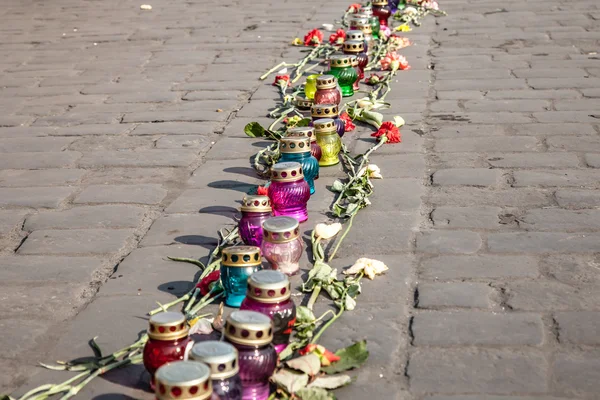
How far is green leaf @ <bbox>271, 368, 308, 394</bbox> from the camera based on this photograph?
2168mm

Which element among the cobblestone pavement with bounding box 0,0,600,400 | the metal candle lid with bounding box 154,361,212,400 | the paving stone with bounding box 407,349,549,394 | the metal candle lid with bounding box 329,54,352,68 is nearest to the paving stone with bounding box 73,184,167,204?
Result: the cobblestone pavement with bounding box 0,0,600,400

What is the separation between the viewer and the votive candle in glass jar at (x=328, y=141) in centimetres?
381

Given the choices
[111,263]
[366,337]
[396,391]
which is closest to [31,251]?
[111,263]

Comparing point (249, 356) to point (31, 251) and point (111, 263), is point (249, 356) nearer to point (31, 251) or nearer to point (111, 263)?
point (111, 263)

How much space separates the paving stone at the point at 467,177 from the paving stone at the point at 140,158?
3.83ft

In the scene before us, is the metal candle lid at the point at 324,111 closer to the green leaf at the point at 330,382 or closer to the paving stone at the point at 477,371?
the paving stone at the point at 477,371

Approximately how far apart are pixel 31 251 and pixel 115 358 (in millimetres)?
984

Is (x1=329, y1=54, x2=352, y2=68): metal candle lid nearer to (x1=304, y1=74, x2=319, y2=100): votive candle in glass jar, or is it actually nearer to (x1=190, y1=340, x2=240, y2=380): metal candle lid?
(x1=304, y1=74, x2=319, y2=100): votive candle in glass jar

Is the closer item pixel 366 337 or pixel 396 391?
pixel 396 391

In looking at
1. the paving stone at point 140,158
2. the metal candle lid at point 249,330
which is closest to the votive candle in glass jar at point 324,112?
the paving stone at point 140,158

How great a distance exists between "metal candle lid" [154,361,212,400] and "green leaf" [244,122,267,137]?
2.43 metres

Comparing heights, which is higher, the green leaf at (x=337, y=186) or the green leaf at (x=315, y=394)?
the green leaf at (x=315, y=394)

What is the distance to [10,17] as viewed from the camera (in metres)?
8.20

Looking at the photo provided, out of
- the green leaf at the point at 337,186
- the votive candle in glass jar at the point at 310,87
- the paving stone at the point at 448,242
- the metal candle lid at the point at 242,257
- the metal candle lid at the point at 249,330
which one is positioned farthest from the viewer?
the votive candle in glass jar at the point at 310,87
